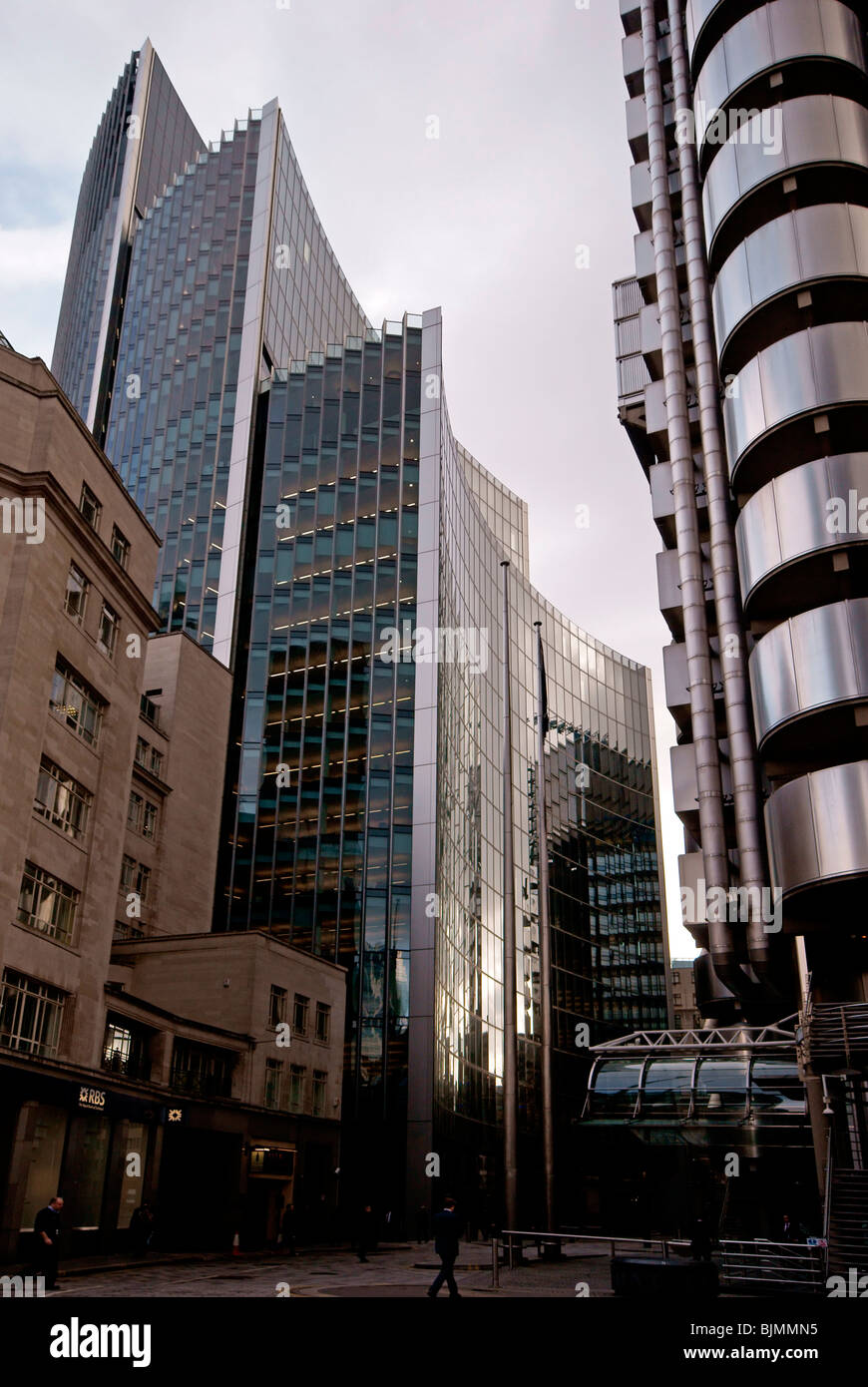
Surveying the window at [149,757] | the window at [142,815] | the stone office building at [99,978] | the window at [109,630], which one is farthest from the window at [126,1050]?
the window at [149,757]

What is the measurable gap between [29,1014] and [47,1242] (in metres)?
13.8

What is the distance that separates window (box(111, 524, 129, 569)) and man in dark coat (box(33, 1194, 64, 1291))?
2472 centimetres

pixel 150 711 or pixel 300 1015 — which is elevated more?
pixel 150 711

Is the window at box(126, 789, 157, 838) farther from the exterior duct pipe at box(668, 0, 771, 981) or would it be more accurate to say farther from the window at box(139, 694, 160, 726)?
the exterior duct pipe at box(668, 0, 771, 981)

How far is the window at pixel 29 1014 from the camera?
30.5 metres

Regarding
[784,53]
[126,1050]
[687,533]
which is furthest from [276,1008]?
[784,53]

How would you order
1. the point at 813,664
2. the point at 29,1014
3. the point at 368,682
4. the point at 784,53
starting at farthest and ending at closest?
the point at 368,682 → the point at 29,1014 → the point at 784,53 → the point at 813,664

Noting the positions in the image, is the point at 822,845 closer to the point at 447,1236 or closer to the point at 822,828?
the point at 822,828

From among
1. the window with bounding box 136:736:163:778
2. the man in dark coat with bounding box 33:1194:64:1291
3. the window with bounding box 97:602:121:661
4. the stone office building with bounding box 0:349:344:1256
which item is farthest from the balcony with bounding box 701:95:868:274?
the window with bounding box 136:736:163:778

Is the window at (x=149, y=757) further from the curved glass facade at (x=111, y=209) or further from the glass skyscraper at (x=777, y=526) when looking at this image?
the curved glass facade at (x=111, y=209)

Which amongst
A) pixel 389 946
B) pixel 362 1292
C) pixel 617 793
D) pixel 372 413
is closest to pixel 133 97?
pixel 372 413

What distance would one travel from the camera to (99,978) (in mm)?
35344
